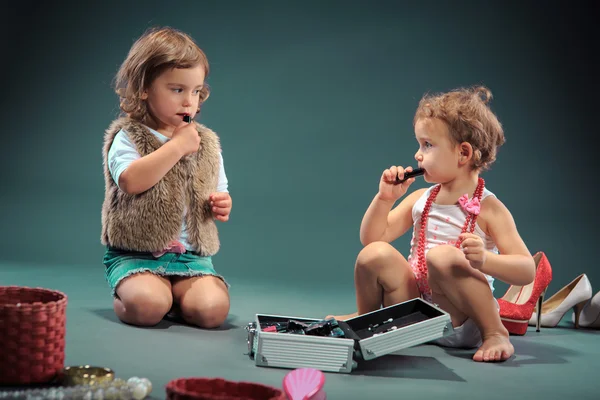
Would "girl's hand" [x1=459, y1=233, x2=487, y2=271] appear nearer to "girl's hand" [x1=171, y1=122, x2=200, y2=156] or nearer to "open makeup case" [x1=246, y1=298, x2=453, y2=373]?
"open makeup case" [x1=246, y1=298, x2=453, y2=373]

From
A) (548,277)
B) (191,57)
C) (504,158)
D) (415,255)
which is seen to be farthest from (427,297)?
(504,158)

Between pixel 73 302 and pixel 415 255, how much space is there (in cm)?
110

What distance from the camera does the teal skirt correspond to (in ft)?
8.47

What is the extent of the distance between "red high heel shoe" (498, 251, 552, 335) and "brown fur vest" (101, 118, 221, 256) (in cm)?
94

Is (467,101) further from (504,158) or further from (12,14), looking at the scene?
(12,14)

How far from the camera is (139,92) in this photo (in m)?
2.67

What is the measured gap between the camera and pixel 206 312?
2.51 meters

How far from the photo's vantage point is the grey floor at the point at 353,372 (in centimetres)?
198

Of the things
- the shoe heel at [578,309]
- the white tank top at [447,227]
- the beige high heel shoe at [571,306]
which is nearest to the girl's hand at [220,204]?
the white tank top at [447,227]

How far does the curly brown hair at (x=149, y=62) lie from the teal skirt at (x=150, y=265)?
435 mm

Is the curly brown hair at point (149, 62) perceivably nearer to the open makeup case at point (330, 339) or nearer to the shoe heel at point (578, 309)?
the open makeup case at point (330, 339)

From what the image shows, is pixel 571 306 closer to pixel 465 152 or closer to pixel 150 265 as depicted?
pixel 465 152

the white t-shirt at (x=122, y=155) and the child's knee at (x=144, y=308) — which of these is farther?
the white t-shirt at (x=122, y=155)

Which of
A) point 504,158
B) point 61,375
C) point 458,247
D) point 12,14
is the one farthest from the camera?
point 12,14
